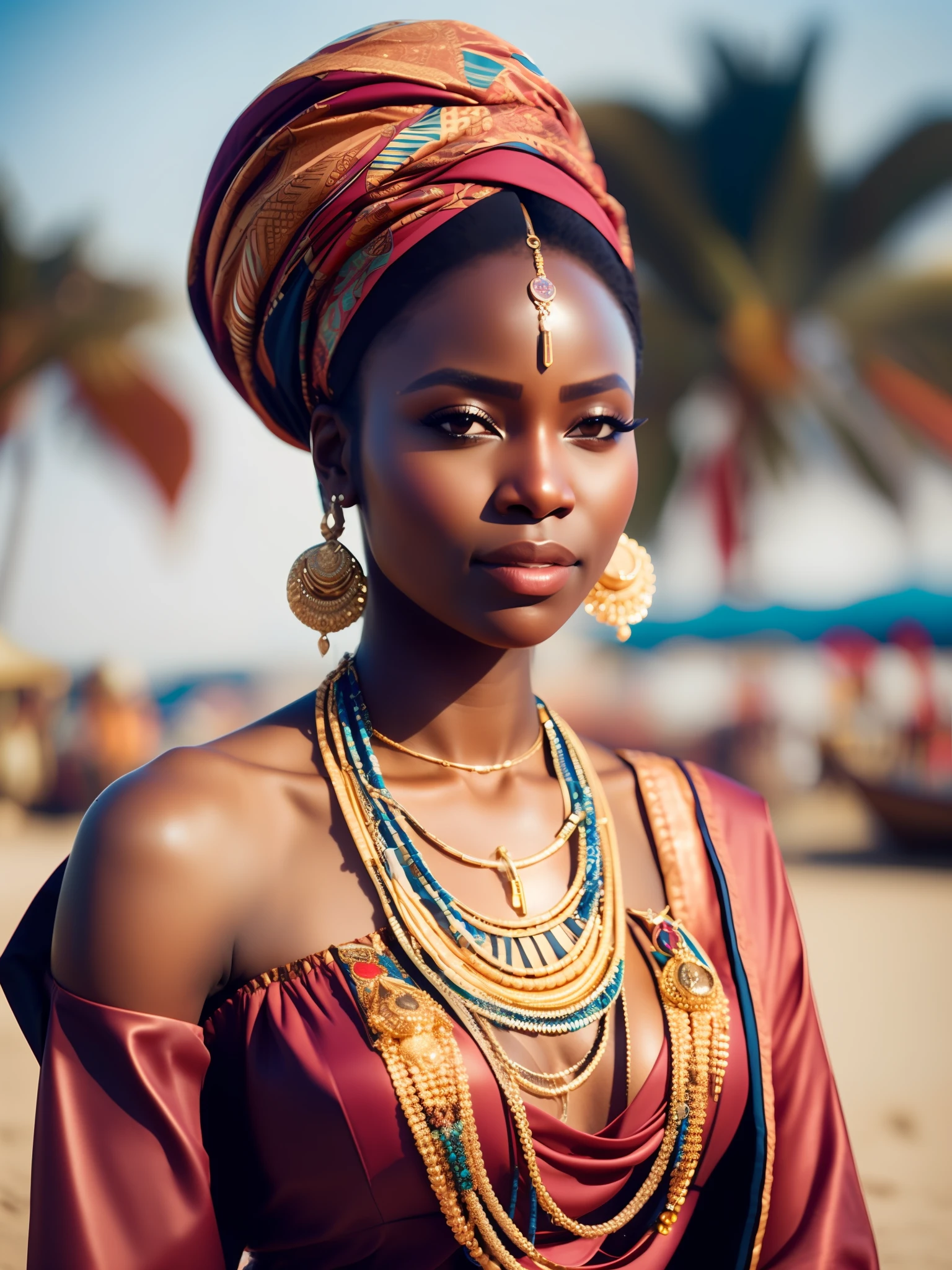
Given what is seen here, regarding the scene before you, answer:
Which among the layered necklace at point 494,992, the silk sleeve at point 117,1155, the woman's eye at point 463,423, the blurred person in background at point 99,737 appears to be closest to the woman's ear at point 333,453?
the woman's eye at point 463,423

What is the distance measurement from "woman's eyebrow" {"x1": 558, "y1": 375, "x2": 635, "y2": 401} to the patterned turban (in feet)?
0.97

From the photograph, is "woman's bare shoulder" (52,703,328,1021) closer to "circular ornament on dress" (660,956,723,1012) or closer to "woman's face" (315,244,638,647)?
"woman's face" (315,244,638,647)

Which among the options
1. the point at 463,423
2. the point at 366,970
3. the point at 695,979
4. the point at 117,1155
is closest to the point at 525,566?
the point at 463,423

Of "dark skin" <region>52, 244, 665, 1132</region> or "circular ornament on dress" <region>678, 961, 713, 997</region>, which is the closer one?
"dark skin" <region>52, 244, 665, 1132</region>

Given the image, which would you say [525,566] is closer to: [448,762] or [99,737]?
[448,762]

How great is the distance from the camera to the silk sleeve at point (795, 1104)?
218 cm

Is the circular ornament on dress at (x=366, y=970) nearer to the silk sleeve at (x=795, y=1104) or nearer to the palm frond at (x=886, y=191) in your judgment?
the silk sleeve at (x=795, y=1104)

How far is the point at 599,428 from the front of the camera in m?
2.01

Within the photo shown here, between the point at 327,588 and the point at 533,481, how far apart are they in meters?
0.54

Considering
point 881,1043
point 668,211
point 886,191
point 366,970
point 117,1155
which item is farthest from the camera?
point 886,191

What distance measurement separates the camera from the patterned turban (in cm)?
200

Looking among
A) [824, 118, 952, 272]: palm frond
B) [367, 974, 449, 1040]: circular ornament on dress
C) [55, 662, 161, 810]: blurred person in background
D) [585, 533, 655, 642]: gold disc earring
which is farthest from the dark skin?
[824, 118, 952, 272]: palm frond

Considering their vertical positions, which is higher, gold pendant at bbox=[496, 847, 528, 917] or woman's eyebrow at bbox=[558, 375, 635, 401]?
woman's eyebrow at bbox=[558, 375, 635, 401]

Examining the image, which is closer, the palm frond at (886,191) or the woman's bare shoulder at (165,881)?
the woman's bare shoulder at (165,881)
